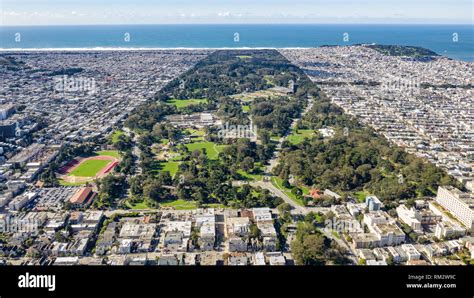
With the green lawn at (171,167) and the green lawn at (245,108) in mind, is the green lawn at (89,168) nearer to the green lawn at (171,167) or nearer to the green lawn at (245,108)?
the green lawn at (171,167)

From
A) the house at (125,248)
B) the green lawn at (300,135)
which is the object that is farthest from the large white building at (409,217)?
the house at (125,248)

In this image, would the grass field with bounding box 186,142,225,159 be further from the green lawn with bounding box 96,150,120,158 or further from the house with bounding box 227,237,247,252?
the house with bounding box 227,237,247,252

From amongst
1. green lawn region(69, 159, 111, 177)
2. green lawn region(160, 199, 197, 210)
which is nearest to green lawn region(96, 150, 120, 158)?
green lawn region(69, 159, 111, 177)

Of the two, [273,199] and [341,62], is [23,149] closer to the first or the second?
[273,199]

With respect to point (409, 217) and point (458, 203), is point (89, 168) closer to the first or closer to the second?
point (409, 217)
